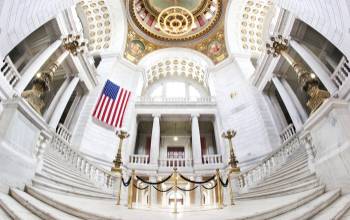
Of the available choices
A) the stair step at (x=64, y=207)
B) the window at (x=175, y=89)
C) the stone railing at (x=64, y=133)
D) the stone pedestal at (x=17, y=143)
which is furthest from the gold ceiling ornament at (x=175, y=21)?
the stair step at (x=64, y=207)

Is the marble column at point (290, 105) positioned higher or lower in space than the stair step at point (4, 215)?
higher

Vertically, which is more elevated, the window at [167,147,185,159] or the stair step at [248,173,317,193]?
the window at [167,147,185,159]

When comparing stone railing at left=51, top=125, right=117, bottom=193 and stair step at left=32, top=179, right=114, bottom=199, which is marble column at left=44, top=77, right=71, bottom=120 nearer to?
stone railing at left=51, top=125, right=117, bottom=193

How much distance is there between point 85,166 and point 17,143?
464cm

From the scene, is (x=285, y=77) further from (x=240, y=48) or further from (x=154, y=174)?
(x=154, y=174)

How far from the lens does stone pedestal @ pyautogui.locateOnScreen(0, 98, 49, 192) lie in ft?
13.4

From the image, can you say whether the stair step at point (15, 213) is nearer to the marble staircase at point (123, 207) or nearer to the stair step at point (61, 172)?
the marble staircase at point (123, 207)

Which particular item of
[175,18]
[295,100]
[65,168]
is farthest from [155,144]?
[175,18]

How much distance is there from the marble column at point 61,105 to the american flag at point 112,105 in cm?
174

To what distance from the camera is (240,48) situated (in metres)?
17.9

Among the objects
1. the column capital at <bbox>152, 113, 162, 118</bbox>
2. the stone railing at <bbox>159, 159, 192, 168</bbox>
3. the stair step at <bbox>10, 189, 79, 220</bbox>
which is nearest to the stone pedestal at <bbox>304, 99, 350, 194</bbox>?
the stair step at <bbox>10, 189, 79, 220</bbox>

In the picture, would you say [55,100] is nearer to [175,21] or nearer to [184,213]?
[184,213]

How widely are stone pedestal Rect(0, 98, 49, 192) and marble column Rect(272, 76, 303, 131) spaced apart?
1101 cm

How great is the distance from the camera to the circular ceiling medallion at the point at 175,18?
2002cm
